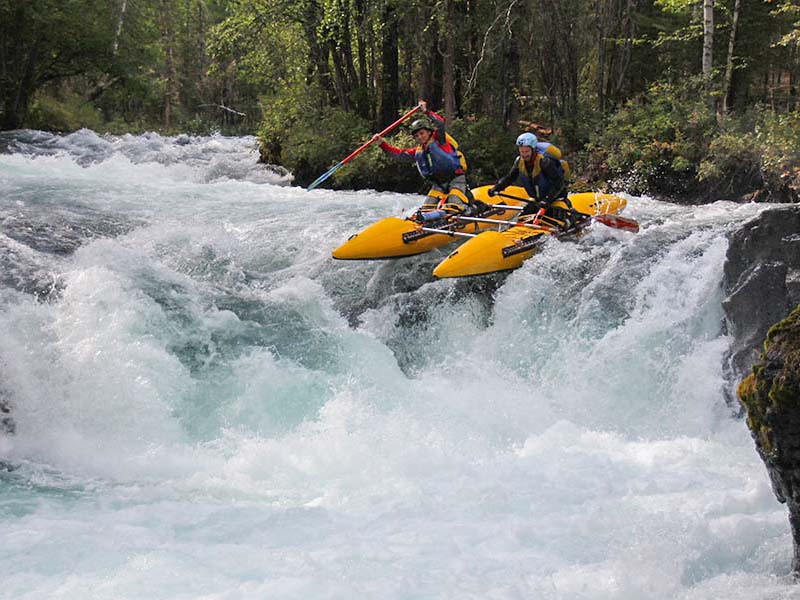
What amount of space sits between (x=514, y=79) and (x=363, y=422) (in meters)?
10.2

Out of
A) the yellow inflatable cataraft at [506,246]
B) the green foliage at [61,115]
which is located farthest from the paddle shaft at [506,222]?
the green foliage at [61,115]

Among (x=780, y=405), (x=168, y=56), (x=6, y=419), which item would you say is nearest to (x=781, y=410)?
(x=780, y=405)

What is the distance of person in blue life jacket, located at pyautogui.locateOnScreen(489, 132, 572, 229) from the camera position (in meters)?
7.90

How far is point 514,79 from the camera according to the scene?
1442cm

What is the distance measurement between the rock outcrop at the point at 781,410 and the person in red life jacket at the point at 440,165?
5.30m

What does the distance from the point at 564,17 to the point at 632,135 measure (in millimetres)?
2960

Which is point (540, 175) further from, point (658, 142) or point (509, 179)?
point (658, 142)

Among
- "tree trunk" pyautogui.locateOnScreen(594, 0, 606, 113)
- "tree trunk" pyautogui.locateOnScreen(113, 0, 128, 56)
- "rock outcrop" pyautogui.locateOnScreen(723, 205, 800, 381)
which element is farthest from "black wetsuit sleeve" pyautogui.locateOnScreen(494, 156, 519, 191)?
"tree trunk" pyautogui.locateOnScreen(113, 0, 128, 56)

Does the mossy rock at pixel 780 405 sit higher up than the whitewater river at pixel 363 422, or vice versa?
the mossy rock at pixel 780 405

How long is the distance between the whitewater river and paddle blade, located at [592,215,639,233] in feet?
0.33

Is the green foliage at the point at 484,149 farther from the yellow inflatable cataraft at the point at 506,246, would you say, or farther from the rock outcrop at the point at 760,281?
the rock outcrop at the point at 760,281

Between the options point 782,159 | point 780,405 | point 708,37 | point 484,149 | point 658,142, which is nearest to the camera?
point 780,405

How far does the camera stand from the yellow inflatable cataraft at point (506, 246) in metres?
6.87

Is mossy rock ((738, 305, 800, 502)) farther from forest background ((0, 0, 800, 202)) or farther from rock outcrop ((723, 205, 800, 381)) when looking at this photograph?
forest background ((0, 0, 800, 202))
